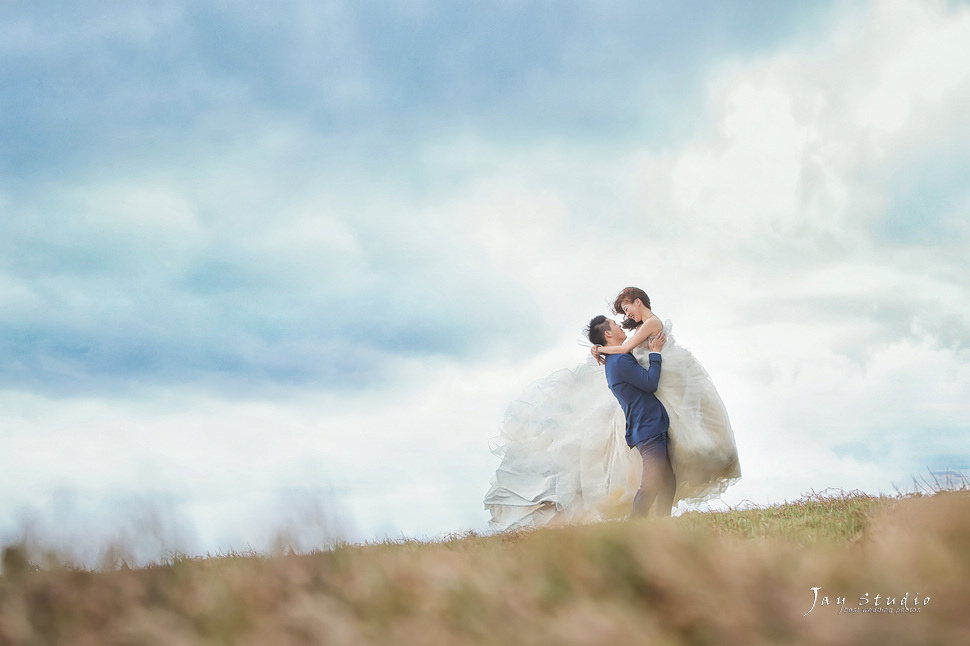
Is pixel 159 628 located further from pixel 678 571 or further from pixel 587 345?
pixel 587 345

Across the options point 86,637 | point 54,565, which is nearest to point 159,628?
point 86,637

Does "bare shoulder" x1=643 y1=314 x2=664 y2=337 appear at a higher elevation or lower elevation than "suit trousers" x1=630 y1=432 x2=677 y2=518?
higher

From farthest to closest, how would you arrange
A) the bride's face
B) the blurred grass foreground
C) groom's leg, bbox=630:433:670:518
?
the bride's face → groom's leg, bbox=630:433:670:518 → the blurred grass foreground

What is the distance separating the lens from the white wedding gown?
9.30 metres

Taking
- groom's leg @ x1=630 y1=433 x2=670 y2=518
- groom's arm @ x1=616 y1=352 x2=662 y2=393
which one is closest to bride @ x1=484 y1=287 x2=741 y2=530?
groom's arm @ x1=616 y1=352 x2=662 y2=393

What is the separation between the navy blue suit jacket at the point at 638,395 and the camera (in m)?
8.91

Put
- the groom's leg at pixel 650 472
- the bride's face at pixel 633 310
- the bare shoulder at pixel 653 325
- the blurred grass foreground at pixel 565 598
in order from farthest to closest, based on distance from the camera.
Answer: the bride's face at pixel 633 310, the bare shoulder at pixel 653 325, the groom's leg at pixel 650 472, the blurred grass foreground at pixel 565 598

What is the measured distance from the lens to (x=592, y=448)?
9.97 meters

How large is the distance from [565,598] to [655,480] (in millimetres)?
7086

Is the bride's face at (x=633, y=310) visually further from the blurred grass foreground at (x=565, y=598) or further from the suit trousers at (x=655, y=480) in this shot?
the blurred grass foreground at (x=565, y=598)

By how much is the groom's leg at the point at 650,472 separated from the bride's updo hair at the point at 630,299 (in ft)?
5.03

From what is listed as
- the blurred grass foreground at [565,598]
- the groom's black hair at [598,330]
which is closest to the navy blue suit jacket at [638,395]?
the groom's black hair at [598,330]

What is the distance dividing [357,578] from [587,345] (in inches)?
304

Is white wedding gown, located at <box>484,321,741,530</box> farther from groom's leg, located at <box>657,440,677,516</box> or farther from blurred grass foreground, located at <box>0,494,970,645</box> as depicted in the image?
blurred grass foreground, located at <box>0,494,970,645</box>
